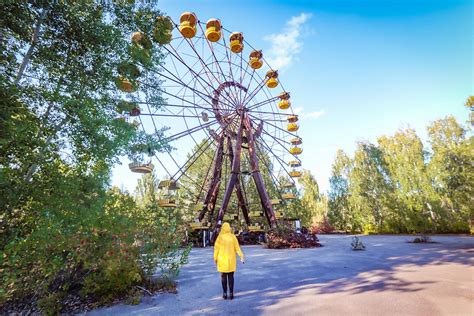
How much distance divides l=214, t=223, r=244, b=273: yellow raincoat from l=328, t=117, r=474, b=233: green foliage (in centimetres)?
1080

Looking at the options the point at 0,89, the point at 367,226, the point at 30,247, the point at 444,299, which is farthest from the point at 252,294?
the point at 367,226

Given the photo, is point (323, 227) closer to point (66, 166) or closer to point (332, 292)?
point (332, 292)

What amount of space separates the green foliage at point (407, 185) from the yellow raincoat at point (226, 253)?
35.4 ft

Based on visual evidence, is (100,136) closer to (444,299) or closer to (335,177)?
(444,299)

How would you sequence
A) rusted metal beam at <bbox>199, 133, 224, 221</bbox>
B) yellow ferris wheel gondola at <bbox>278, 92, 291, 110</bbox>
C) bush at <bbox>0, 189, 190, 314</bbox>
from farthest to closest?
yellow ferris wheel gondola at <bbox>278, 92, 291, 110</bbox> → rusted metal beam at <bbox>199, 133, 224, 221</bbox> → bush at <bbox>0, 189, 190, 314</bbox>

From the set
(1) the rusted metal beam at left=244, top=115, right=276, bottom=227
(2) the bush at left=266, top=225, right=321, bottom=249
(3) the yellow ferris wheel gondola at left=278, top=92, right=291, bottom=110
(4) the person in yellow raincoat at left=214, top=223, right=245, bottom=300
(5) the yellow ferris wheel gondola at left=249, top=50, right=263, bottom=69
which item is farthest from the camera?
(3) the yellow ferris wheel gondola at left=278, top=92, right=291, bottom=110

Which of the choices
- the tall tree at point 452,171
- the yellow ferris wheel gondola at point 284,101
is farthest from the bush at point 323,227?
the yellow ferris wheel gondola at point 284,101

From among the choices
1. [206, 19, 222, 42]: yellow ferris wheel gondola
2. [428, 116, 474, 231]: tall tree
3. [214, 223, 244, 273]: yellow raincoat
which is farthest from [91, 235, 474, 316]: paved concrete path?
[206, 19, 222, 42]: yellow ferris wheel gondola

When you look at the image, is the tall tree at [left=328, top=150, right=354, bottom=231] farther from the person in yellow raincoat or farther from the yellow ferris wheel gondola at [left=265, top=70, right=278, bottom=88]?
the person in yellow raincoat

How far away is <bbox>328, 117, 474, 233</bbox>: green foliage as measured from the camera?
11.2m

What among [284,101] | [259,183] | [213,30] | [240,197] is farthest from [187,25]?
[240,197]

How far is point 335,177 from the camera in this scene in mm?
24703

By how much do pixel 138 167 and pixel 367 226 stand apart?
65.2 feet

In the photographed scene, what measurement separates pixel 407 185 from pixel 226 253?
17552mm
